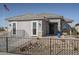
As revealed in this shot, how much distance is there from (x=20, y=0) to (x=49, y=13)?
3.39 feet

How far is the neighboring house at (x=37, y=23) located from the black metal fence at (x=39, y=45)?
0.21 m

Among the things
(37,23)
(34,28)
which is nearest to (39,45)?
(34,28)

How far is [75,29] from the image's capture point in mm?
8023

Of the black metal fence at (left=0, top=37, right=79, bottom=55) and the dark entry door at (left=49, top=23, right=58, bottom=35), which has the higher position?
the dark entry door at (left=49, top=23, right=58, bottom=35)

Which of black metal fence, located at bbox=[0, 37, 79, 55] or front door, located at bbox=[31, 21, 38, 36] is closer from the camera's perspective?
black metal fence, located at bbox=[0, 37, 79, 55]

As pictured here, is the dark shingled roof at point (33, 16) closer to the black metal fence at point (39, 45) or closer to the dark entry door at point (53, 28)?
Result: the dark entry door at point (53, 28)

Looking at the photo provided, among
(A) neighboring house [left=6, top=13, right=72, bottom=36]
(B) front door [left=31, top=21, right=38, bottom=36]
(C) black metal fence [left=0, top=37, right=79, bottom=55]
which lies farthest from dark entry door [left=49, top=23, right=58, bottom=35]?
(B) front door [left=31, top=21, right=38, bottom=36]

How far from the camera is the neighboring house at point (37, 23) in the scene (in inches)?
314

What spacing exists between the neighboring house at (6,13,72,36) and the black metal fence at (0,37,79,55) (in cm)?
21

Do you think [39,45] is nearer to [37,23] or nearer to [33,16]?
[37,23]

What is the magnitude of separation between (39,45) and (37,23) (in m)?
0.65

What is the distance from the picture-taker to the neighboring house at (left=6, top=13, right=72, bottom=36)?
796 cm

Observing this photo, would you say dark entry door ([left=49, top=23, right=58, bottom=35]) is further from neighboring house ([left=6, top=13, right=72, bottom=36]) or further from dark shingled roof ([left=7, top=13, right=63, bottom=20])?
dark shingled roof ([left=7, top=13, right=63, bottom=20])
